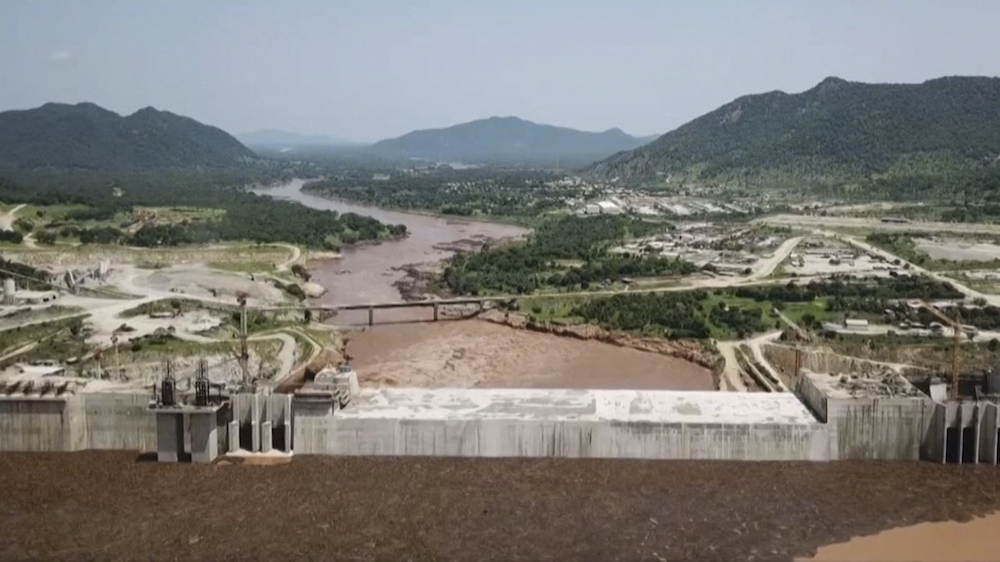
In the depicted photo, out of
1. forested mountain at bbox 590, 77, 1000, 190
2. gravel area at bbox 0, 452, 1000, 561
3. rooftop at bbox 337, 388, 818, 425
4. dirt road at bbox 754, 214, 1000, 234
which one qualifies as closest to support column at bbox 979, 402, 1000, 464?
gravel area at bbox 0, 452, 1000, 561

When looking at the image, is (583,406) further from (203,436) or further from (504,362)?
(504,362)

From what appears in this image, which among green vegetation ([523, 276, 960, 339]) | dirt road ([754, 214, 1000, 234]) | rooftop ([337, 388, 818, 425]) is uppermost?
dirt road ([754, 214, 1000, 234])

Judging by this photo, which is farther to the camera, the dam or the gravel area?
the dam

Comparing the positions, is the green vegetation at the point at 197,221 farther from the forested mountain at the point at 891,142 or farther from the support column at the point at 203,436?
the forested mountain at the point at 891,142

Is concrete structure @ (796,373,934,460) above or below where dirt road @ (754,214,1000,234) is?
below

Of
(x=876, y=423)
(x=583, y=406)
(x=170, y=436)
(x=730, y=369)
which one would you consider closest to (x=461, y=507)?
(x=583, y=406)

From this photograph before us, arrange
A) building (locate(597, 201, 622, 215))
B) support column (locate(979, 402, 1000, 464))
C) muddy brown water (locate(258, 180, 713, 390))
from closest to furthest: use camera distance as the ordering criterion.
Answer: support column (locate(979, 402, 1000, 464)) < muddy brown water (locate(258, 180, 713, 390)) < building (locate(597, 201, 622, 215))

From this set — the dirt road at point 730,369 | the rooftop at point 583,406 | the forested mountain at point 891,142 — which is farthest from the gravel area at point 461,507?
the forested mountain at point 891,142

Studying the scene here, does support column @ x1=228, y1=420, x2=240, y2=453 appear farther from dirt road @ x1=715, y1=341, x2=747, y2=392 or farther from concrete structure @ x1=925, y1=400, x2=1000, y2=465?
concrete structure @ x1=925, y1=400, x2=1000, y2=465
